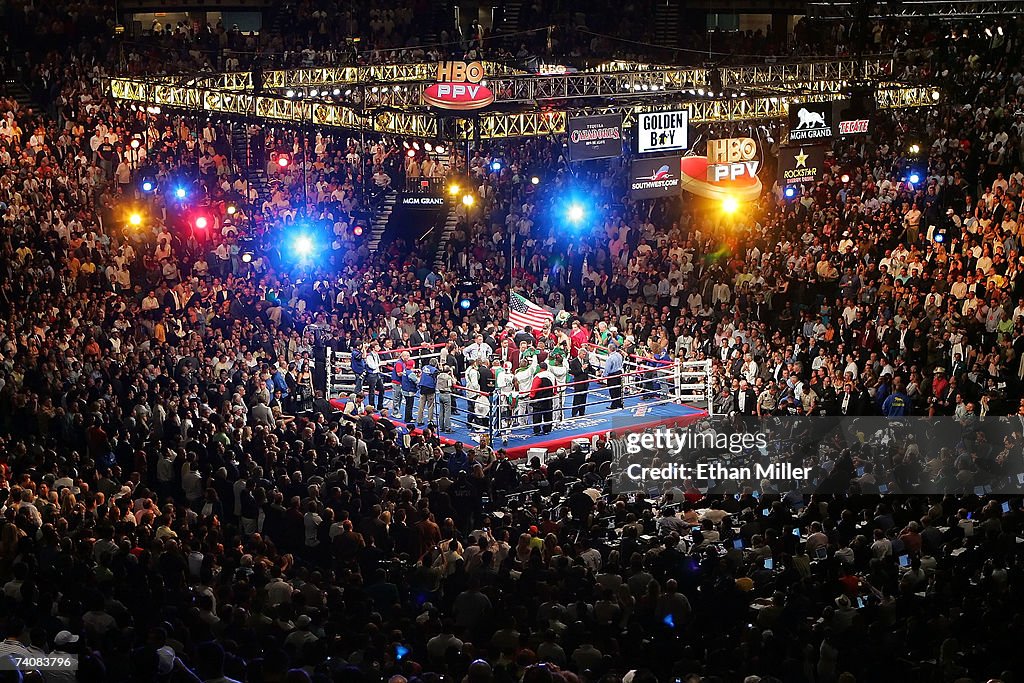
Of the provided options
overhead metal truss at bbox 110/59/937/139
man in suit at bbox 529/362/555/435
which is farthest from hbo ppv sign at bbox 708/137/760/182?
man in suit at bbox 529/362/555/435

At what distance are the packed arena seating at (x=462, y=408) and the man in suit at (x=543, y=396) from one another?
3.14 meters

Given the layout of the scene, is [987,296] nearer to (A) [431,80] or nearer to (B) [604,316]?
(B) [604,316]

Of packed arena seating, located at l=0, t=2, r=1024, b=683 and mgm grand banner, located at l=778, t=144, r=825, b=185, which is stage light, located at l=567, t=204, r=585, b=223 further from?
mgm grand banner, located at l=778, t=144, r=825, b=185

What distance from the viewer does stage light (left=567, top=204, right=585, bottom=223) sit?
35.2m

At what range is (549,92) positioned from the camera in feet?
104

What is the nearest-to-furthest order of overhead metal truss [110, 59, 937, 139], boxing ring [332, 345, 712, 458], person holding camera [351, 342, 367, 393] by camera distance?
boxing ring [332, 345, 712, 458], person holding camera [351, 342, 367, 393], overhead metal truss [110, 59, 937, 139]

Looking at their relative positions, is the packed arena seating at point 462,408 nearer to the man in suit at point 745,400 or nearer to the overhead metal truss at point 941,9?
the man in suit at point 745,400

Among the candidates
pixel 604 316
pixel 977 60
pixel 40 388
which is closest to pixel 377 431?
pixel 40 388

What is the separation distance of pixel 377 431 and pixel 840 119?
47.1ft

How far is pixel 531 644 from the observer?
12.2 meters

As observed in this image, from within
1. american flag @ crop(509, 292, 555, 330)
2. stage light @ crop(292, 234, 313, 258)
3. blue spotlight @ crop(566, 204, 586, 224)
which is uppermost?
blue spotlight @ crop(566, 204, 586, 224)

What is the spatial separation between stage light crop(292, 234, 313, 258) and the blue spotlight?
284 inches

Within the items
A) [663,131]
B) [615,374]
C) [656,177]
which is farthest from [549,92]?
[615,374]

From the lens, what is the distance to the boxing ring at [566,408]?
22641 mm
